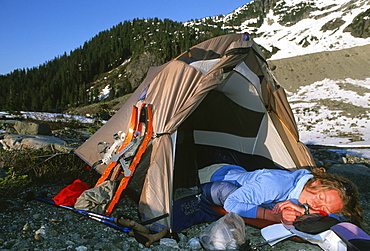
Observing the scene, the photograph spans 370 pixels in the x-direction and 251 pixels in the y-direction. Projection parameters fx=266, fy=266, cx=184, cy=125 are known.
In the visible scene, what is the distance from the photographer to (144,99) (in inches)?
157

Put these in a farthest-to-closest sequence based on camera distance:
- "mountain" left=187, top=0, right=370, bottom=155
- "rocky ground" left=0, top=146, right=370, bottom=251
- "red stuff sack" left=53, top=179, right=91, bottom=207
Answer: "mountain" left=187, top=0, right=370, bottom=155 → "red stuff sack" left=53, top=179, right=91, bottom=207 → "rocky ground" left=0, top=146, right=370, bottom=251

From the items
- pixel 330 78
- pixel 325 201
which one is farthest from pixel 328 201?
pixel 330 78

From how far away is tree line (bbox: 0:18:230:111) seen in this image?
42969mm

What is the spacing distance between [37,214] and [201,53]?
10.3ft

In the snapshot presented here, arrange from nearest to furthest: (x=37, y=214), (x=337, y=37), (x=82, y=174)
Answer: (x=37, y=214)
(x=82, y=174)
(x=337, y=37)

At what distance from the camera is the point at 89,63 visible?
51.5 meters

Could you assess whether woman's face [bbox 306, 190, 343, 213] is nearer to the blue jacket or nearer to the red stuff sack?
the blue jacket

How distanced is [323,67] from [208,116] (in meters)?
29.6

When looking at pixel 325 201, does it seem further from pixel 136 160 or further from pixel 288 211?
pixel 136 160

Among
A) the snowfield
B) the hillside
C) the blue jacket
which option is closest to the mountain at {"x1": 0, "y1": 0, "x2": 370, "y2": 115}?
the hillside

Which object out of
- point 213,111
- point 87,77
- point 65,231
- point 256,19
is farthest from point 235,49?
point 256,19

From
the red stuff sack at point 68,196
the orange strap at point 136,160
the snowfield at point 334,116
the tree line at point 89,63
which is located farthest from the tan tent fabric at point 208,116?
the tree line at point 89,63

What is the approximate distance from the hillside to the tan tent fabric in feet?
74.7

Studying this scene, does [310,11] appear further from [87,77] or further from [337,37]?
[87,77]
